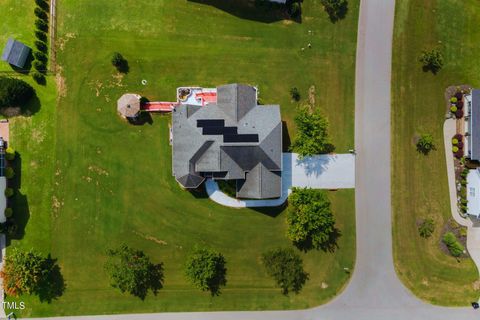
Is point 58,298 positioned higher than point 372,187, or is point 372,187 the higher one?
point 372,187

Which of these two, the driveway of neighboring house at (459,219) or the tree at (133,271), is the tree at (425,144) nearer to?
the driveway of neighboring house at (459,219)

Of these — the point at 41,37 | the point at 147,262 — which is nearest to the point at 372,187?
the point at 147,262

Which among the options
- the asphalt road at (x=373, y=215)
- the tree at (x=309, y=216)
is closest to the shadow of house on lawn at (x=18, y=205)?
the asphalt road at (x=373, y=215)

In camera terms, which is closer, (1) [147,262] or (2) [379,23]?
(1) [147,262]

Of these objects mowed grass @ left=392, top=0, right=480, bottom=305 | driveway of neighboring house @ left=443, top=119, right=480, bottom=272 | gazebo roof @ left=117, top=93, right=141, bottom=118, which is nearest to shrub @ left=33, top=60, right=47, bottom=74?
gazebo roof @ left=117, top=93, right=141, bottom=118

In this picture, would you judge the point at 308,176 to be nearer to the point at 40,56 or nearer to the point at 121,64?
the point at 121,64

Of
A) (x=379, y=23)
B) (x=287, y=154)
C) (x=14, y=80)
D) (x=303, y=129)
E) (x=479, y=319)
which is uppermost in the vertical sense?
(x=379, y=23)

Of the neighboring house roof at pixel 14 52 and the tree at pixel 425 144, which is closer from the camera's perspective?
the neighboring house roof at pixel 14 52

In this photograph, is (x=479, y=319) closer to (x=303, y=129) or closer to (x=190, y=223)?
(x=303, y=129)
